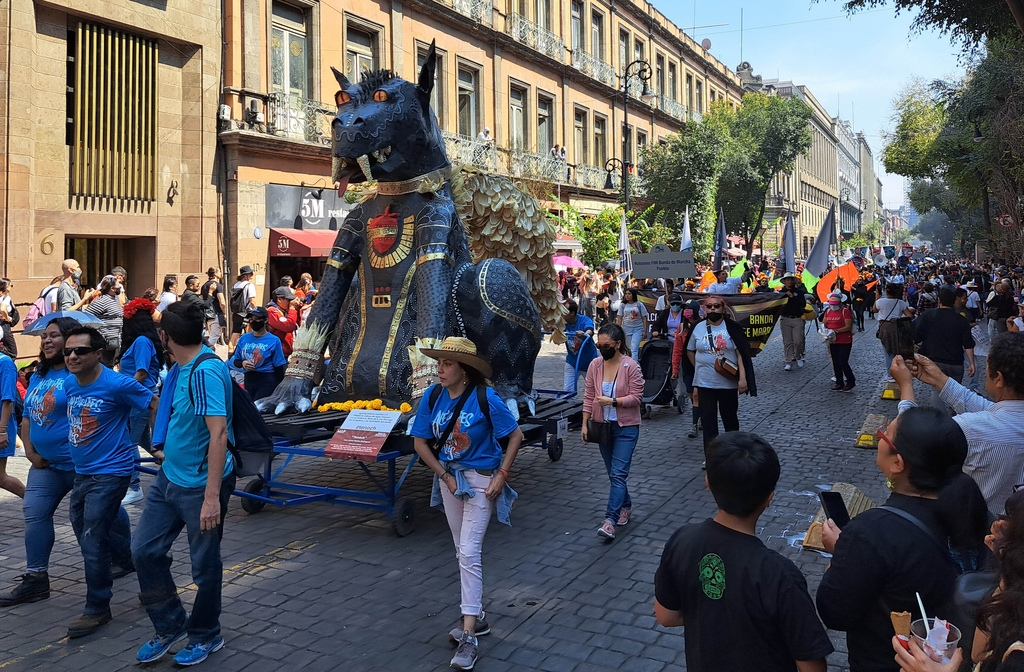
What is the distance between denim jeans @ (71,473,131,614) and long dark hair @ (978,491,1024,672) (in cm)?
426

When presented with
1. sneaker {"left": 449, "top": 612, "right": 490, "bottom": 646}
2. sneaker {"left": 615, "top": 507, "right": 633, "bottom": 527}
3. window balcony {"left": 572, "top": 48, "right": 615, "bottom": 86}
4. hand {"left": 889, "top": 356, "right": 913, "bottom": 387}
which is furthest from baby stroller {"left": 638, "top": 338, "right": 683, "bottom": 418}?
window balcony {"left": 572, "top": 48, "right": 615, "bottom": 86}

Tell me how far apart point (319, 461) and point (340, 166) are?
3148 mm

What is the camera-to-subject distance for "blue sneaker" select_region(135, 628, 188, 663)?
4180 millimetres

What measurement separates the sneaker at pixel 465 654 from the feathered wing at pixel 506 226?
4570 mm

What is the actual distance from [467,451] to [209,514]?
1.33 m

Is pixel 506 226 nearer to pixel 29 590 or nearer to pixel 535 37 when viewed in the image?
pixel 29 590

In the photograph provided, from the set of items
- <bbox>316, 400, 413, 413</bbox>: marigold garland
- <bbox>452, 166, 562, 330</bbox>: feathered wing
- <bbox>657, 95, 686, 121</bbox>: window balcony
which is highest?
<bbox>657, 95, 686, 121</bbox>: window balcony

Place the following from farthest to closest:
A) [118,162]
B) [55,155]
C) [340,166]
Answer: [118,162]
[55,155]
[340,166]

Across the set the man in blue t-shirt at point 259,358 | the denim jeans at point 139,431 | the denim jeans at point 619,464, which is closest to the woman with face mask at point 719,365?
the denim jeans at point 619,464

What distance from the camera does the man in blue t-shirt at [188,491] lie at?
4.16 m

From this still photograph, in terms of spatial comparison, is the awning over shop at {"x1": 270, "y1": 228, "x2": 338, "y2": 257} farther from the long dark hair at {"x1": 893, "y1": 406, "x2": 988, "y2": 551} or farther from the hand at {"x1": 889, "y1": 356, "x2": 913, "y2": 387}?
the long dark hair at {"x1": 893, "y1": 406, "x2": 988, "y2": 551}

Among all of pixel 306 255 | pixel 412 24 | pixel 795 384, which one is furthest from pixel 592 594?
pixel 412 24

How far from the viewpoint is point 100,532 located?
4.59 meters

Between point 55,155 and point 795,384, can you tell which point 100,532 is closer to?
point 795,384
